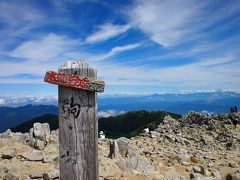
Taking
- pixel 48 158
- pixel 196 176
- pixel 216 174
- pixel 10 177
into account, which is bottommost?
pixel 216 174

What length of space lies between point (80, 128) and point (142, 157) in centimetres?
1241

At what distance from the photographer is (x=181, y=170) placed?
15.8 meters

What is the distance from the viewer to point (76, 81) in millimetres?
4074

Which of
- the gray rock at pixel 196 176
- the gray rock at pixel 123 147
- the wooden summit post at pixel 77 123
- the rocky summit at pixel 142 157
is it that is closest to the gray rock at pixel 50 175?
the rocky summit at pixel 142 157

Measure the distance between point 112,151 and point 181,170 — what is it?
12.7 ft

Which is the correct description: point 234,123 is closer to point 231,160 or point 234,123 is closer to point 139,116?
point 231,160

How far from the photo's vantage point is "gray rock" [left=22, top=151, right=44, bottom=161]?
1342cm

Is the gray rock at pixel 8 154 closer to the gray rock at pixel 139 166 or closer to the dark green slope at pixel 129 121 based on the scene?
the gray rock at pixel 139 166

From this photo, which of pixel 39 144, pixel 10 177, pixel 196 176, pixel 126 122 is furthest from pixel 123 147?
pixel 126 122

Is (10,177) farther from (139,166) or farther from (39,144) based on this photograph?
(139,166)

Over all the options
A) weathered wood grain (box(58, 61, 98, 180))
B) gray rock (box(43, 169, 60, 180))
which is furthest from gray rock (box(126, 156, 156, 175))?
weathered wood grain (box(58, 61, 98, 180))

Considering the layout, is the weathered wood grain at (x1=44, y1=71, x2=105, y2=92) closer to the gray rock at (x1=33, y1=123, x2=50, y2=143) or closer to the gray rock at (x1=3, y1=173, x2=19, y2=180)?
the gray rock at (x1=3, y1=173, x2=19, y2=180)

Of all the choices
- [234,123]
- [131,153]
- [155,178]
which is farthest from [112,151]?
[234,123]

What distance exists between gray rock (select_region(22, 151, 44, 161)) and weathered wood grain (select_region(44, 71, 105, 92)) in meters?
10.3
